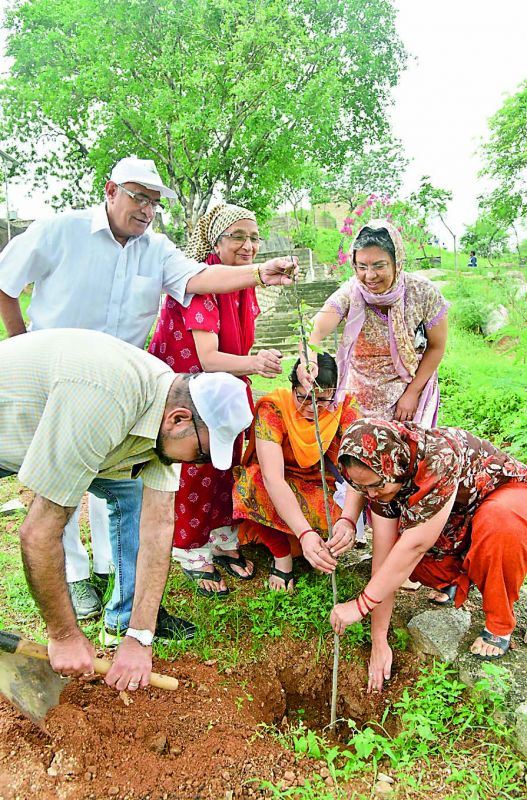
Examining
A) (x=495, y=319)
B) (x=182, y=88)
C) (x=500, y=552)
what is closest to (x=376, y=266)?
(x=500, y=552)

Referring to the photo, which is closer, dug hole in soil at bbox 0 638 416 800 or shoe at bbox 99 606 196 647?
dug hole in soil at bbox 0 638 416 800

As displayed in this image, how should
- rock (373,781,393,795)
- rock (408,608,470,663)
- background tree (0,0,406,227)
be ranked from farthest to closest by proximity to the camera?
1. background tree (0,0,406,227)
2. rock (408,608,470,663)
3. rock (373,781,393,795)

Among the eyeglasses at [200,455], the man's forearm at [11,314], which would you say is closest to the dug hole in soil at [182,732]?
the eyeglasses at [200,455]

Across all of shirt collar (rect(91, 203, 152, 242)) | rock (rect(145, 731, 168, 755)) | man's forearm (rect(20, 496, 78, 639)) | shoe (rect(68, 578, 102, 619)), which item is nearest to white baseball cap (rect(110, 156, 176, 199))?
shirt collar (rect(91, 203, 152, 242))

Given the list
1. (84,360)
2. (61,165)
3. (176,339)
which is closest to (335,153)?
(61,165)

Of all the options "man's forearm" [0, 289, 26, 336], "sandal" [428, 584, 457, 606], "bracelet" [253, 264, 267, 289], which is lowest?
"sandal" [428, 584, 457, 606]

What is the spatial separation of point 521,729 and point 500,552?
600 millimetres

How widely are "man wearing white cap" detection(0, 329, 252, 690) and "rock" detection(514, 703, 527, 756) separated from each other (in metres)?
1.30

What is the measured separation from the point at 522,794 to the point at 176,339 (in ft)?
7.32

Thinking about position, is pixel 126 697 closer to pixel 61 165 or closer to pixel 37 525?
pixel 37 525

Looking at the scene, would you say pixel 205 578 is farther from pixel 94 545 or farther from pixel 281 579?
pixel 94 545

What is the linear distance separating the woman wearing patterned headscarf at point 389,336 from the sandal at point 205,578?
112 cm

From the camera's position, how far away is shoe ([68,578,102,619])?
9.42ft

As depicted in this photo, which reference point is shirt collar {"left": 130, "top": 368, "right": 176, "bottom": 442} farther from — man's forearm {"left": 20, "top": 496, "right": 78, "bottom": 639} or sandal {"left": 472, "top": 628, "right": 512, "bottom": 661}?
sandal {"left": 472, "top": 628, "right": 512, "bottom": 661}
